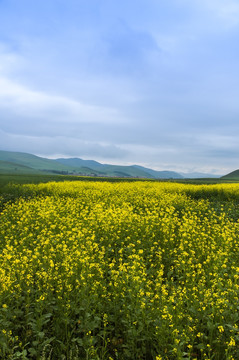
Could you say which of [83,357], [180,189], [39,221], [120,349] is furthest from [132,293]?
[180,189]

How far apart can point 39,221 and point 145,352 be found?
8.11 metres

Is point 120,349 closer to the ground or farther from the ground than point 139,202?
closer to the ground

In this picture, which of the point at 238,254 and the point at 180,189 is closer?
the point at 238,254

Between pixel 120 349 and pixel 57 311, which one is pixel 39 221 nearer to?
pixel 57 311

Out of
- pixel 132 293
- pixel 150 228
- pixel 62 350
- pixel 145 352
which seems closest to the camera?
pixel 145 352

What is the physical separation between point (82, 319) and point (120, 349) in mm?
886

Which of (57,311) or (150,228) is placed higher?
(150,228)

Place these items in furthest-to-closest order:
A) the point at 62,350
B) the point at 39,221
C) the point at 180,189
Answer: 1. the point at 180,189
2. the point at 39,221
3. the point at 62,350

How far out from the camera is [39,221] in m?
11.2

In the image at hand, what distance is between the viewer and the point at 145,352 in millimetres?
4168

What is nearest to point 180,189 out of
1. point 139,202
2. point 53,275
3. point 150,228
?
point 139,202

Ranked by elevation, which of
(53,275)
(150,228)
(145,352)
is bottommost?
(145,352)

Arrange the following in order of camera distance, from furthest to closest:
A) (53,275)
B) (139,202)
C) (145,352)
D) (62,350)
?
(139,202), (53,275), (62,350), (145,352)

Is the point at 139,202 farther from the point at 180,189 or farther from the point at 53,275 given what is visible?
the point at 53,275
